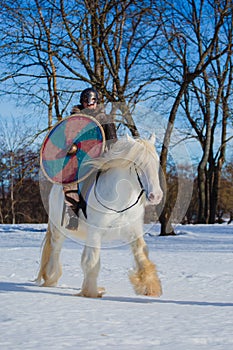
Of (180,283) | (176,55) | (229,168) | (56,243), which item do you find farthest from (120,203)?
(229,168)

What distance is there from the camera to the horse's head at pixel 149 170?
15.0 feet

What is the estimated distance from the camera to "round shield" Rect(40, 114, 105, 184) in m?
5.16

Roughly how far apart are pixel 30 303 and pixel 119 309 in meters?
0.80

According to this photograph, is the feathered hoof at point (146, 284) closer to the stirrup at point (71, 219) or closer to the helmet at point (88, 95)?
the stirrup at point (71, 219)

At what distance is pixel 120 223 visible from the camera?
16.4 ft

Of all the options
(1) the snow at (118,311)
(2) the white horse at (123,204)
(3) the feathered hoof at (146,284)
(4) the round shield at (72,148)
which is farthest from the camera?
(3) the feathered hoof at (146,284)

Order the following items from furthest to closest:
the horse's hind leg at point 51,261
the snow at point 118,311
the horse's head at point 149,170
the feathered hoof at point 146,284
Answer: the horse's hind leg at point 51,261, the feathered hoof at point 146,284, the horse's head at point 149,170, the snow at point 118,311

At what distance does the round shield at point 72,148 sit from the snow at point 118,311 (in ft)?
4.06

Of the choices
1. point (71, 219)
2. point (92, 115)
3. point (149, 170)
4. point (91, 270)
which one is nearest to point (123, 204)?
point (149, 170)

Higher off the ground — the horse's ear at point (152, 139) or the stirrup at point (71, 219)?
the horse's ear at point (152, 139)

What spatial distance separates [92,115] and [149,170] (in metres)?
1.19

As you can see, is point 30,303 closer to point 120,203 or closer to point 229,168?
point 120,203

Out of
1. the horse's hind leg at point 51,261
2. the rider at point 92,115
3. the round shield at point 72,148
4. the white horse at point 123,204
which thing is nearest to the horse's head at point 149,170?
the white horse at point 123,204

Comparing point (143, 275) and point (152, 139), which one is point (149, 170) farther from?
point (143, 275)
